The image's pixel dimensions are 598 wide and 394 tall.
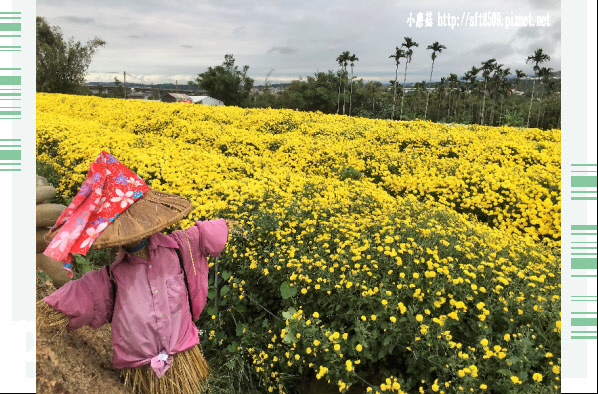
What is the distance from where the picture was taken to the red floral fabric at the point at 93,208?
176cm

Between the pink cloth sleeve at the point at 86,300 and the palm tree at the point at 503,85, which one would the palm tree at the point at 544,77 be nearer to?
the palm tree at the point at 503,85

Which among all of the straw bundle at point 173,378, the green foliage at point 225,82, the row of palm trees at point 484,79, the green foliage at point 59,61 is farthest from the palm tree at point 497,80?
the straw bundle at point 173,378

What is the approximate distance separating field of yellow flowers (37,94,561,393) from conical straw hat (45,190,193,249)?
4.00 feet

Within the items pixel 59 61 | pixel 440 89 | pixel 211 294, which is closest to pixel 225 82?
pixel 59 61

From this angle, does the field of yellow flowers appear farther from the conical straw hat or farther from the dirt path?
the conical straw hat

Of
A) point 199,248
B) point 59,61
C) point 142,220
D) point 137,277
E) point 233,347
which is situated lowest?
point 233,347

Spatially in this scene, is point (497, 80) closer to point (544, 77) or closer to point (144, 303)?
point (544, 77)

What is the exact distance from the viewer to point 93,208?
1837 mm

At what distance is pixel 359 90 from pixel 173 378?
1519 inches

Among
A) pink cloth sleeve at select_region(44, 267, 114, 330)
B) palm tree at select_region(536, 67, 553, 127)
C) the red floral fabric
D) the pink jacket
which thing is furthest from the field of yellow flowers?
palm tree at select_region(536, 67, 553, 127)

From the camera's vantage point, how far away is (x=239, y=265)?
358cm

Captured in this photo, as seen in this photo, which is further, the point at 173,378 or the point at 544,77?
the point at 544,77

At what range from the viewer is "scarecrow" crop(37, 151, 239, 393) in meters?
1.85

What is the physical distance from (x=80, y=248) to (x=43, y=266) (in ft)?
8.43
